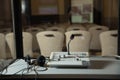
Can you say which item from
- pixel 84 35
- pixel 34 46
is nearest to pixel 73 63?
pixel 84 35

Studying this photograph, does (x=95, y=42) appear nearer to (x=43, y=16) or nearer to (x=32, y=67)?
(x=43, y=16)

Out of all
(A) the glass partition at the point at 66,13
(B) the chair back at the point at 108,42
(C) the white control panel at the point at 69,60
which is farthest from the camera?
(A) the glass partition at the point at 66,13

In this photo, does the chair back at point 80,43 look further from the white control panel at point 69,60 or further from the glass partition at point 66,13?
the glass partition at point 66,13

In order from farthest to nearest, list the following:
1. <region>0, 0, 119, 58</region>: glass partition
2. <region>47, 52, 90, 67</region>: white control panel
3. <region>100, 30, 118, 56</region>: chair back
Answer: <region>0, 0, 119, 58</region>: glass partition
<region>100, 30, 118, 56</region>: chair back
<region>47, 52, 90, 67</region>: white control panel

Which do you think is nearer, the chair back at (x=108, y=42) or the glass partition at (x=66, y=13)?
the chair back at (x=108, y=42)

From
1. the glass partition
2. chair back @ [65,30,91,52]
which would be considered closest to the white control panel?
chair back @ [65,30,91,52]

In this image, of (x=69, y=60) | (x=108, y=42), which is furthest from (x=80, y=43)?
(x=69, y=60)

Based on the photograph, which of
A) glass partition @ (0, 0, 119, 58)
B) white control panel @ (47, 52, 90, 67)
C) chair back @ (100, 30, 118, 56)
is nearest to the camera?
white control panel @ (47, 52, 90, 67)

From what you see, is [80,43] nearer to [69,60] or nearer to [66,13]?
[69,60]

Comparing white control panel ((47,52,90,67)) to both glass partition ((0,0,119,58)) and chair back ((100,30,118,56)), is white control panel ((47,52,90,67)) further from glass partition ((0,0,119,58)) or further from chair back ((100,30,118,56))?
glass partition ((0,0,119,58))

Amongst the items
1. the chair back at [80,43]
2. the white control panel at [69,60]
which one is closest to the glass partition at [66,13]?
the chair back at [80,43]

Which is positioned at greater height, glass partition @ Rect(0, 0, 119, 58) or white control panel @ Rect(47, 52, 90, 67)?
glass partition @ Rect(0, 0, 119, 58)

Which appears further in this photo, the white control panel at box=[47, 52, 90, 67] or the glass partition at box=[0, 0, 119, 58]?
the glass partition at box=[0, 0, 119, 58]

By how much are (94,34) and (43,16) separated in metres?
1.85
